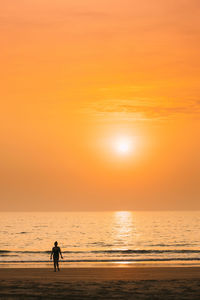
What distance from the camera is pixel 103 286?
86.7 feet

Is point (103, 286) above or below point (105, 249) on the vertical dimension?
below

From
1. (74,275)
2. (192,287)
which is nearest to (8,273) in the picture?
(74,275)

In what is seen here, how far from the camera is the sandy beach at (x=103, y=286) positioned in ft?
76.1

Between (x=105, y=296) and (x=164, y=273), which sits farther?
(x=164, y=273)

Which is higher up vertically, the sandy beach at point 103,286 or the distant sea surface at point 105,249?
the distant sea surface at point 105,249

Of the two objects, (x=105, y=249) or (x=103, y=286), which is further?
(x=105, y=249)

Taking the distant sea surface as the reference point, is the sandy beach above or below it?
below

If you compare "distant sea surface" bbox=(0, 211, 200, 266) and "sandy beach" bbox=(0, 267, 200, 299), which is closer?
"sandy beach" bbox=(0, 267, 200, 299)

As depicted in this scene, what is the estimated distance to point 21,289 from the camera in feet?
82.9

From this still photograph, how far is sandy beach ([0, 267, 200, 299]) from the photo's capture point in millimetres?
23203

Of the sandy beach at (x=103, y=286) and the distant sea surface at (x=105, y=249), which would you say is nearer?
the sandy beach at (x=103, y=286)

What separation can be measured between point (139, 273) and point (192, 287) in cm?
852

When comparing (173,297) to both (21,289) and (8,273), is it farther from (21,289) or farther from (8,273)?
(8,273)

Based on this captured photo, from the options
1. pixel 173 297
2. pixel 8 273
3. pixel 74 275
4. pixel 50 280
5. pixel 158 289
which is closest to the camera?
pixel 173 297
